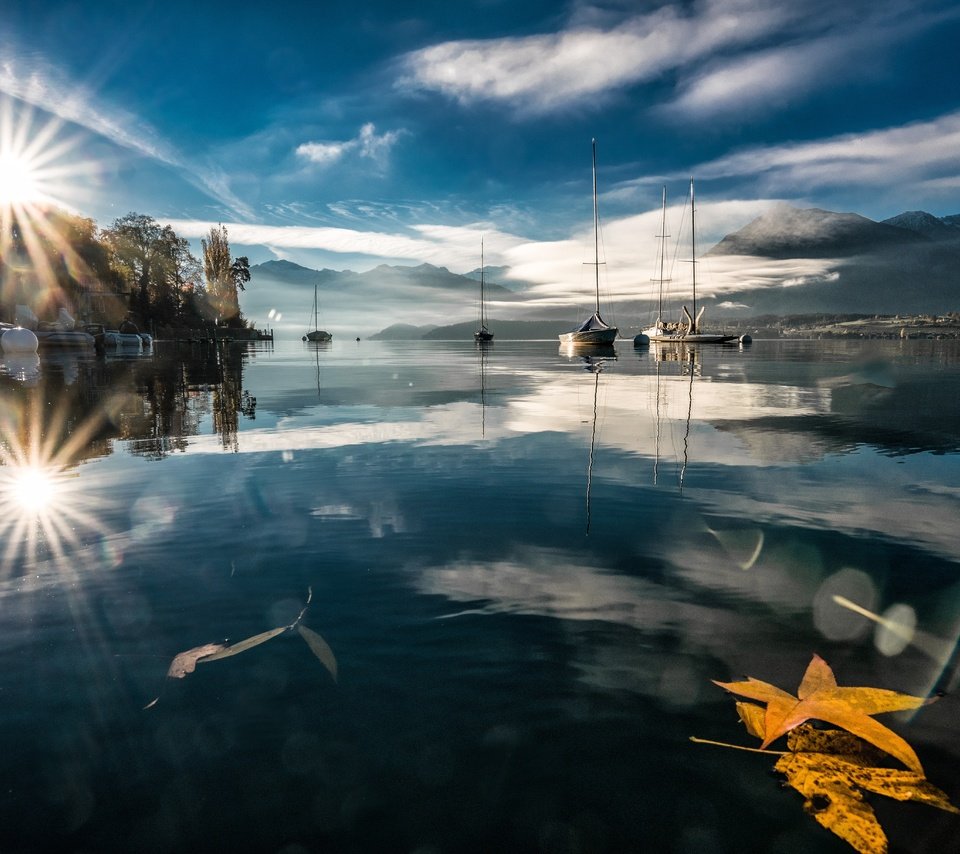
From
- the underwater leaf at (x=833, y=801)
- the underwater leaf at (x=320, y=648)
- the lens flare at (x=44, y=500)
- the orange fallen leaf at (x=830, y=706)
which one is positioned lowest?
the underwater leaf at (x=833, y=801)

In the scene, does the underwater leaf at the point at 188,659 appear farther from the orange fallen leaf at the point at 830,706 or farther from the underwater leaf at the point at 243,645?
the orange fallen leaf at the point at 830,706

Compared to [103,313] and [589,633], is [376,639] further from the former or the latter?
[103,313]

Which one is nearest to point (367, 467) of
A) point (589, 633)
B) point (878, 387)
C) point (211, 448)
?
point (211, 448)

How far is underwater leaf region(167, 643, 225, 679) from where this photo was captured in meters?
3.91

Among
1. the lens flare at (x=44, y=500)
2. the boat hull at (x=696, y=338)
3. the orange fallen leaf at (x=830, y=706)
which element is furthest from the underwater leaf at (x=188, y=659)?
the boat hull at (x=696, y=338)

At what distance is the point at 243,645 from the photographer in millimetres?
4227

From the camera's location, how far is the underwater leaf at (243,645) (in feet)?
13.5

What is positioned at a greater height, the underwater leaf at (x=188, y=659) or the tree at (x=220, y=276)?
the tree at (x=220, y=276)

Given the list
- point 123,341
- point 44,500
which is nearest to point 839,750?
point 44,500

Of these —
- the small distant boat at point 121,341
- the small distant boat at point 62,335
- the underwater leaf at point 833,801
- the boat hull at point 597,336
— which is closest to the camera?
the underwater leaf at point 833,801

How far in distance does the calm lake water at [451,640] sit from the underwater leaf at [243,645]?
0.40 feet

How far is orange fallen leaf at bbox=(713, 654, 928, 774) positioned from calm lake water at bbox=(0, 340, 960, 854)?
0.10 meters

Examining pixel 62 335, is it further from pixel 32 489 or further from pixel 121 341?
pixel 32 489

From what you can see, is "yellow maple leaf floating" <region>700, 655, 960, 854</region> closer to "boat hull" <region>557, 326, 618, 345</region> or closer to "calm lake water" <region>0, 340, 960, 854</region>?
"calm lake water" <region>0, 340, 960, 854</region>
